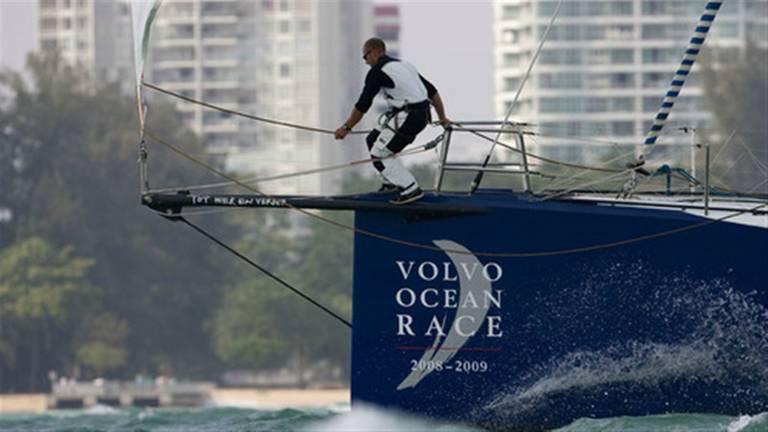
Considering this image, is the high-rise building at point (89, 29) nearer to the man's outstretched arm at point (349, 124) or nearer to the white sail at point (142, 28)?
the white sail at point (142, 28)

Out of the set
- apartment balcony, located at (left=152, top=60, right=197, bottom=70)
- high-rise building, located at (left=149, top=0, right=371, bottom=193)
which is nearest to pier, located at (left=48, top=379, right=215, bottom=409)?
high-rise building, located at (left=149, top=0, right=371, bottom=193)

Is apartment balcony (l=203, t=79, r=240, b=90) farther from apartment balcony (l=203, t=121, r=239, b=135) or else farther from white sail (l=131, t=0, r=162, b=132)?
white sail (l=131, t=0, r=162, b=132)

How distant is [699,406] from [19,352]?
3408 centimetres

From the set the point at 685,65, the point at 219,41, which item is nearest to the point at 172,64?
the point at 219,41

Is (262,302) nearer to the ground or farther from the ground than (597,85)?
nearer to the ground

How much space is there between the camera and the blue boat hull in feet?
35.4

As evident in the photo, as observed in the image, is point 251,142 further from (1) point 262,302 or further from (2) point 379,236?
(2) point 379,236

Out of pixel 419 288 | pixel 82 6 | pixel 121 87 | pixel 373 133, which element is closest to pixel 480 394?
pixel 419 288

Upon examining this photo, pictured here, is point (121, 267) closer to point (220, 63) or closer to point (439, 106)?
point (220, 63)

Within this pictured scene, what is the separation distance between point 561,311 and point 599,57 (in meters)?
48.5

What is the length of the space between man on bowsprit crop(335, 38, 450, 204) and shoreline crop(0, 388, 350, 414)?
3049 centimetres

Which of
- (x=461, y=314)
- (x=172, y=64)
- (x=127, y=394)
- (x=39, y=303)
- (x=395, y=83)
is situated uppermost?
(x=172, y=64)

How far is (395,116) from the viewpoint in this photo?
1088 cm

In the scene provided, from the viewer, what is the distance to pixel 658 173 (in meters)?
11.3
